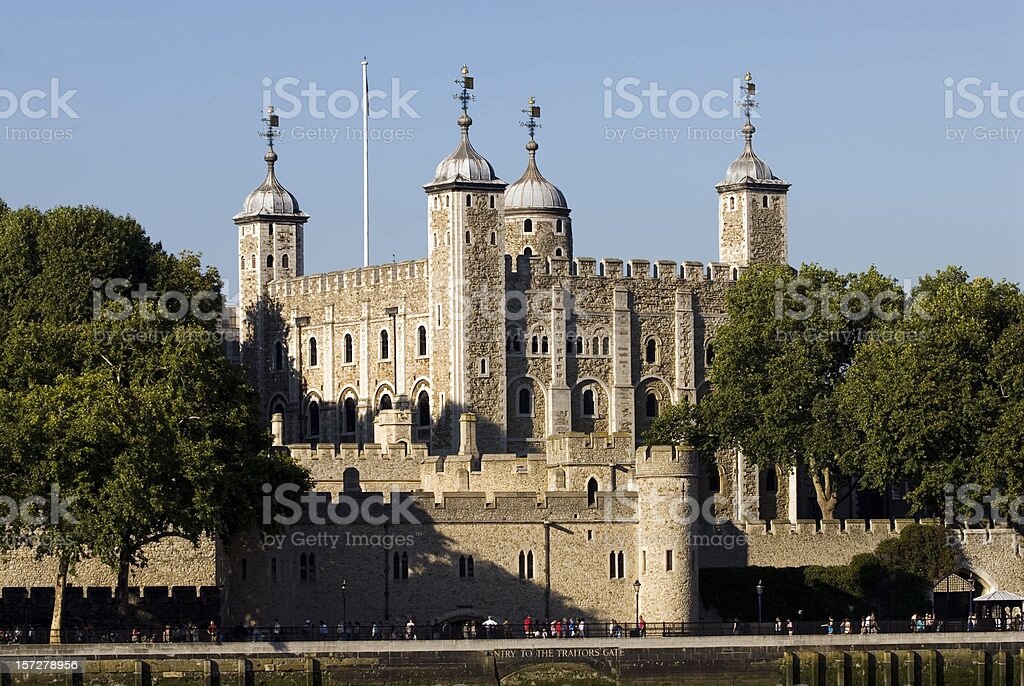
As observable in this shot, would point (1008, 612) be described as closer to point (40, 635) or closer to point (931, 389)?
point (931, 389)

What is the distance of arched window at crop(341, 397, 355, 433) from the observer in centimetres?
10988

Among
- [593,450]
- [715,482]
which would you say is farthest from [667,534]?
[715,482]

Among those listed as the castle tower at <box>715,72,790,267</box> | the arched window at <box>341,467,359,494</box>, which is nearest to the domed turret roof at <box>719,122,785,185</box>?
the castle tower at <box>715,72,790,267</box>

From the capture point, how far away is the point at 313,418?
112188 mm

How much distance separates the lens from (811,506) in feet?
346

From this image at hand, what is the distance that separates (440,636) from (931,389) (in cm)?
2188

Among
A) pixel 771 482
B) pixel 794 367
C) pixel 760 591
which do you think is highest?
pixel 794 367

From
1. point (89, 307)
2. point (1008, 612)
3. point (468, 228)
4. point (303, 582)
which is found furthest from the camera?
point (468, 228)

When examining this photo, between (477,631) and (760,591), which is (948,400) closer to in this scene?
(760,591)

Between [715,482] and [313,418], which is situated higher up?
[313,418]

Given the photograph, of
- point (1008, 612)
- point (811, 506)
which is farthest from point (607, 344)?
point (1008, 612)

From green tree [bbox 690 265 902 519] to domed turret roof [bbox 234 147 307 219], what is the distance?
25376 mm

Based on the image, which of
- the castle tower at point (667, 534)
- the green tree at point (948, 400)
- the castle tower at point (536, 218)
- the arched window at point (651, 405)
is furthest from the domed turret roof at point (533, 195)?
the castle tower at point (667, 534)

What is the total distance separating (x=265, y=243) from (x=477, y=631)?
4805cm
